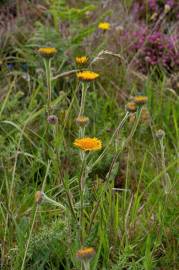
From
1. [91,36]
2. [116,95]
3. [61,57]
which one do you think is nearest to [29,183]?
[116,95]

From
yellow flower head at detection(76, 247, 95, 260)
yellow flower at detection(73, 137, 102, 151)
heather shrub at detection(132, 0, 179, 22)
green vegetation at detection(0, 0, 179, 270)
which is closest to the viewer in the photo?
yellow flower head at detection(76, 247, 95, 260)

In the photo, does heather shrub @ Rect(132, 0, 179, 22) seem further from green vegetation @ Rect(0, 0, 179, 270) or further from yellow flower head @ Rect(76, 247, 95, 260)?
yellow flower head @ Rect(76, 247, 95, 260)

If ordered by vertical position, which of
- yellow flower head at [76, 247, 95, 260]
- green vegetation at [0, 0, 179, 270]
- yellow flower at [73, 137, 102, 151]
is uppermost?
yellow flower at [73, 137, 102, 151]

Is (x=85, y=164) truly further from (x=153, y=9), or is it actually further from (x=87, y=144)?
(x=153, y=9)

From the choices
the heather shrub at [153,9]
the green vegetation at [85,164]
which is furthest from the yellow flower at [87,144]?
the heather shrub at [153,9]

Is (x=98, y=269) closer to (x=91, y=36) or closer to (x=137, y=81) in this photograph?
(x=137, y=81)

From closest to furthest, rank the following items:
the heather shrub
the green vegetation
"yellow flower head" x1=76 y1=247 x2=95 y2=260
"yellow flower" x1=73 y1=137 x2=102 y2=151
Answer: "yellow flower head" x1=76 y1=247 x2=95 y2=260 → "yellow flower" x1=73 y1=137 x2=102 y2=151 → the green vegetation → the heather shrub

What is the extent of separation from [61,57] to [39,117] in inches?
19.7

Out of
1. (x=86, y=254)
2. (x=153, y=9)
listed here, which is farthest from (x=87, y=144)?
(x=153, y=9)

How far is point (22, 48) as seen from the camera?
3238mm

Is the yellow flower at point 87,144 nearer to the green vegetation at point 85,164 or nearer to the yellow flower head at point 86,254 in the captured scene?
the green vegetation at point 85,164

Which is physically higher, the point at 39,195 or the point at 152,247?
the point at 39,195

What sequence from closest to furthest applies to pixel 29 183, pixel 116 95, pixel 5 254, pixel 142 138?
pixel 5 254 → pixel 29 183 → pixel 142 138 → pixel 116 95

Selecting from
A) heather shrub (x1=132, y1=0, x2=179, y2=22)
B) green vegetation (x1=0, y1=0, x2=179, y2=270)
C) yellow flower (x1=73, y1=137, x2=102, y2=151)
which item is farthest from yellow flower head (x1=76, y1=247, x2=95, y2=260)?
heather shrub (x1=132, y1=0, x2=179, y2=22)
